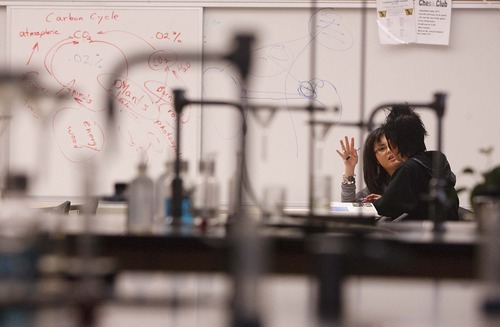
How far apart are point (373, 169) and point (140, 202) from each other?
2.36 meters

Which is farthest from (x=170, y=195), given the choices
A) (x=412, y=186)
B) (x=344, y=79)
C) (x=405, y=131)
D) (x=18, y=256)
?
(x=344, y=79)

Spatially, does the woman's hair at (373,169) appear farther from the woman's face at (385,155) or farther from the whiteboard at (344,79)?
the whiteboard at (344,79)

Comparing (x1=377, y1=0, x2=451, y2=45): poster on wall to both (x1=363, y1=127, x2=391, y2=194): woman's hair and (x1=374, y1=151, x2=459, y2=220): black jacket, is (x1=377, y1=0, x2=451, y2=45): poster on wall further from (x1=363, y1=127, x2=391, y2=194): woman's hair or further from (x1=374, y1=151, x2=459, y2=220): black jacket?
(x1=374, y1=151, x2=459, y2=220): black jacket

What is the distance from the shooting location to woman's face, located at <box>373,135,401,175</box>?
3961 millimetres

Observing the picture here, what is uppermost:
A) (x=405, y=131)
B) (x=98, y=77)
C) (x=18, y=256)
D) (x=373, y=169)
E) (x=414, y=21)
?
(x=414, y=21)

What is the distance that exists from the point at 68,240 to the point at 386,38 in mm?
3096

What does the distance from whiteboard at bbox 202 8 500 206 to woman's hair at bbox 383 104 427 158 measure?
0.66 m

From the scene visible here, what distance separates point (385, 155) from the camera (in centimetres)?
399

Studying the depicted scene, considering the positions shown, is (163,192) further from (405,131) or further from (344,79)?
(344,79)

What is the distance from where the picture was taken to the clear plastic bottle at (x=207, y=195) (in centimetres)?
191

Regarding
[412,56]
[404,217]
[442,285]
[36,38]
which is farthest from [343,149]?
[442,285]

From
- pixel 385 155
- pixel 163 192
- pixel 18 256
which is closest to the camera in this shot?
pixel 18 256

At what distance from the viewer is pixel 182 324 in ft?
3.78

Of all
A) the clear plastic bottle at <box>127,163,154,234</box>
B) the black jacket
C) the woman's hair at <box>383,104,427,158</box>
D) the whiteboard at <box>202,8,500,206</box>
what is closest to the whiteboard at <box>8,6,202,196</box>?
the whiteboard at <box>202,8,500,206</box>
